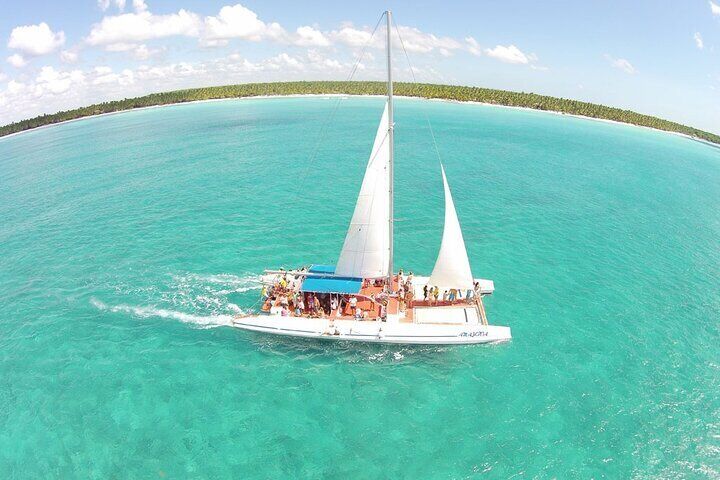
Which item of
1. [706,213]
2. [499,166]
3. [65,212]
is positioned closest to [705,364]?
[706,213]

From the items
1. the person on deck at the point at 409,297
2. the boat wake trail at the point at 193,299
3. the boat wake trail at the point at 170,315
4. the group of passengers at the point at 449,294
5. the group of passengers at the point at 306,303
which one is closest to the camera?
the group of passengers at the point at 306,303

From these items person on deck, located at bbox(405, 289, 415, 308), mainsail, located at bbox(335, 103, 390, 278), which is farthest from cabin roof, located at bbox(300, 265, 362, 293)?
person on deck, located at bbox(405, 289, 415, 308)

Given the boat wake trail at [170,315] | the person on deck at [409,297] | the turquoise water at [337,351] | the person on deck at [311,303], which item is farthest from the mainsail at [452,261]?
the boat wake trail at [170,315]

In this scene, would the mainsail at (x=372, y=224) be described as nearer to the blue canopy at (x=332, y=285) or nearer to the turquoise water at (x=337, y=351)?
the blue canopy at (x=332, y=285)

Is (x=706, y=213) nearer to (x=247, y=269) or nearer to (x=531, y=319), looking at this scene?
(x=531, y=319)

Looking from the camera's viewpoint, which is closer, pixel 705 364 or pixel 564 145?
pixel 705 364
